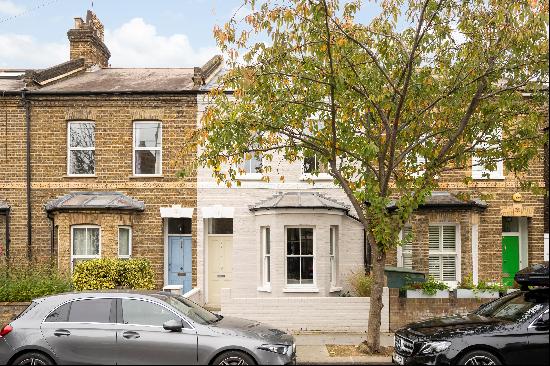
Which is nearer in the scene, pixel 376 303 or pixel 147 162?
pixel 376 303

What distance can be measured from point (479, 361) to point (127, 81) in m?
14.8

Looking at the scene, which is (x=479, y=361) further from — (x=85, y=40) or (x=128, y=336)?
(x=85, y=40)

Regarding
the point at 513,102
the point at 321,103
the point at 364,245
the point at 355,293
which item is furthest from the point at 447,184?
the point at 321,103

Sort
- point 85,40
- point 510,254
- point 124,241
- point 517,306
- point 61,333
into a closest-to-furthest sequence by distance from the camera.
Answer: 1. point 61,333
2. point 517,306
3. point 124,241
4. point 510,254
5. point 85,40

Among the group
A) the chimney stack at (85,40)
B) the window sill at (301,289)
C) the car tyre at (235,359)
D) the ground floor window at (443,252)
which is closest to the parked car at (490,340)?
the car tyre at (235,359)

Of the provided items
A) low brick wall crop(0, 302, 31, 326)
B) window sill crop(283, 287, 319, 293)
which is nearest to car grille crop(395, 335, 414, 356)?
window sill crop(283, 287, 319, 293)

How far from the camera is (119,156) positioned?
1945 centimetres

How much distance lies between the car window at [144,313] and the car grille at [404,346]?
3.75 metres

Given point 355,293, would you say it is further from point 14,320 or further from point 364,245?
point 14,320

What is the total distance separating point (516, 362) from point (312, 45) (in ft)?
21.6

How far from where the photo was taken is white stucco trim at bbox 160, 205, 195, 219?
19.3 metres

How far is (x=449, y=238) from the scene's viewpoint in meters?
18.8

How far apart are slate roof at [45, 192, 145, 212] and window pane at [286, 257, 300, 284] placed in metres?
4.61

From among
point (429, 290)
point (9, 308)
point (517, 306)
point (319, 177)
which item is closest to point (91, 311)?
point (9, 308)
